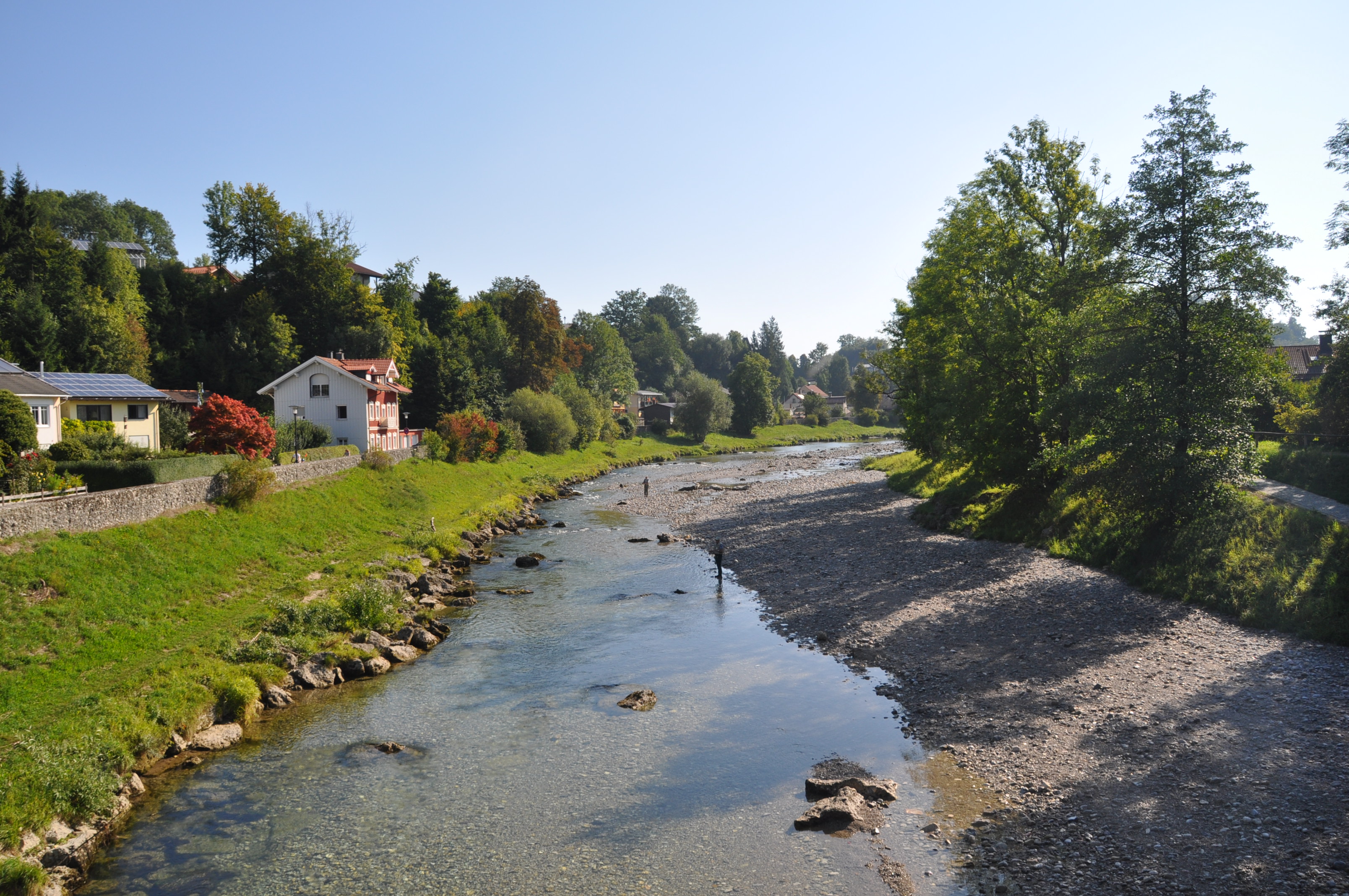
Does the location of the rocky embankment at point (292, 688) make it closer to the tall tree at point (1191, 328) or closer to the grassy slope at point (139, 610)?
the grassy slope at point (139, 610)

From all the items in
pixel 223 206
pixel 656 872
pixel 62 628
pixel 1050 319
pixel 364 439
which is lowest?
pixel 656 872

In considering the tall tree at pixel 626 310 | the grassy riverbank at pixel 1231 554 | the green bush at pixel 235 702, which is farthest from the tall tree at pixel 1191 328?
the tall tree at pixel 626 310

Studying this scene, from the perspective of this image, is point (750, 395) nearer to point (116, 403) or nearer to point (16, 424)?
point (116, 403)

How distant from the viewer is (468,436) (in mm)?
59594

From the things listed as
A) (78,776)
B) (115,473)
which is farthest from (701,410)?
(78,776)

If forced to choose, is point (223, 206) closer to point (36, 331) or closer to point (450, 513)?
point (36, 331)

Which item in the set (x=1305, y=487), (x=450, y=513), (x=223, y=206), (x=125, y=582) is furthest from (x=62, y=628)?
(x=223, y=206)

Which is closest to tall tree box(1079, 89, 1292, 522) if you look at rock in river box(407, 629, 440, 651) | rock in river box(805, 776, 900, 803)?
rock in river box(805, 776, 900, 803)

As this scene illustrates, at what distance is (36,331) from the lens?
1993 inches

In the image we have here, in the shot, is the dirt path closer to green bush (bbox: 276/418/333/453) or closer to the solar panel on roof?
green bush (bbox: 276/418/333/453)

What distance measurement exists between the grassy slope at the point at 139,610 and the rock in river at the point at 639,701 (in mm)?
9856

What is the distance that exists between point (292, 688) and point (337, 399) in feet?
124

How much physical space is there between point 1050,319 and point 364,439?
1740 inches

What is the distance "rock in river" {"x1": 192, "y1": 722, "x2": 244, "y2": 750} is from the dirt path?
15370 millimetres
